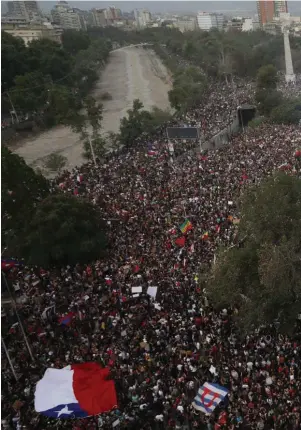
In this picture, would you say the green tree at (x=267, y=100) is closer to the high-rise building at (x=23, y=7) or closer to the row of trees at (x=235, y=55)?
the row of trees at (x=235, y=55)

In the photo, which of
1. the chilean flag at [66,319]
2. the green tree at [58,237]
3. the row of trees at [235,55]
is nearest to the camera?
the chilean flag at [66,319]

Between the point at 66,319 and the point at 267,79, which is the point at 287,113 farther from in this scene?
the point at 66,319

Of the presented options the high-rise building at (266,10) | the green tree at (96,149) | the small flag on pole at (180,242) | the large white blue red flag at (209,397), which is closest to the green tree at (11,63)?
the green tree at (96,149)

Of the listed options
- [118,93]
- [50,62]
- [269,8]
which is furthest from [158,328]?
[269,8]

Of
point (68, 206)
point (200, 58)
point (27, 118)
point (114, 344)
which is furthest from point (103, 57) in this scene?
point (114, 344)

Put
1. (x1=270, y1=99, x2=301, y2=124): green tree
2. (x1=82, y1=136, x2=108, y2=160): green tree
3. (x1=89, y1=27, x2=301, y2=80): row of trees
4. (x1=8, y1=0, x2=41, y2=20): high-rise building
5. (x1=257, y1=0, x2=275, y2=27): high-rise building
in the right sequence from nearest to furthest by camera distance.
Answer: (x1=82, y1=136, x2=108, y2=160): green tree < (x1=270, y1=99, x2=301, y2=124): green tree < (x1=89, y1=27, x2=301, y2=80): row of trees < (x1=8, y1=0, x2=41, y2=20): high-rise building < (x1=257, y1=0, x2=275, y2=27): high-rise building

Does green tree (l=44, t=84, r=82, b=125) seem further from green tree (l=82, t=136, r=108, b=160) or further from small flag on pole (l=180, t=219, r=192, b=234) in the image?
small flag on pole (l=180, t=219, r=192, b=234)

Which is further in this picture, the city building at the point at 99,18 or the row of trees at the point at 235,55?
the city building at the point at 99,18

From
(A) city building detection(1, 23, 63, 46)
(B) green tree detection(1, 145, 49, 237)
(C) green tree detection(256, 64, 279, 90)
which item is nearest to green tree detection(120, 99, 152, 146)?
(C) green tree detection(256, 64, 279, 90)
